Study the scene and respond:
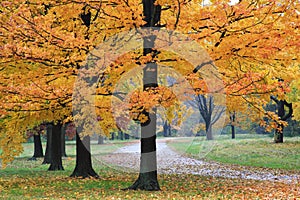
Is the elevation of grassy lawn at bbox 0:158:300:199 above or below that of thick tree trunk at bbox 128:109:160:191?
below

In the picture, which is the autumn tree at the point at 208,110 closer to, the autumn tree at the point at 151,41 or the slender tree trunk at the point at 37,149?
the slender tree trunk at the point at 37,149

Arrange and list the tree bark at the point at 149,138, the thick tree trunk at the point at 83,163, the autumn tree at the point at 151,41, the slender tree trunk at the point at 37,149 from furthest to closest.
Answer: the slender tree trunk at the point at 37,149 → the thick tree trunk at the point at 83,163 → the tree bark at the point at 149,138 → the autumn tree at the point at 151,41

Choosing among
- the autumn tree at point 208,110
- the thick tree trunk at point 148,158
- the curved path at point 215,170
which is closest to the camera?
the thick tree trunk at point 148,158

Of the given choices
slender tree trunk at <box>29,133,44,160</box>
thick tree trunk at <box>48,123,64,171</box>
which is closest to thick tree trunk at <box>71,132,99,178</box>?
thick tree trunk at <box>48,123,64,171</box>

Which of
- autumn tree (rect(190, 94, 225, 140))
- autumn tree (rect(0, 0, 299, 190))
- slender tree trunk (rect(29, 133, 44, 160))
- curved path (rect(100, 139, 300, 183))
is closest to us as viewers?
autumn tree (rect(0, 0, 299, 190))

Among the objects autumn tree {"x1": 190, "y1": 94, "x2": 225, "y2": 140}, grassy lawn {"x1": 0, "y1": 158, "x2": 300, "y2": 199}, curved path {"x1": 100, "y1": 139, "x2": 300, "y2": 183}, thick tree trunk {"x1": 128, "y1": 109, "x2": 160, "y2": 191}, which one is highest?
autumn tree {"x1": 190, "y1": 94, "x2": 225, "y2": 140}

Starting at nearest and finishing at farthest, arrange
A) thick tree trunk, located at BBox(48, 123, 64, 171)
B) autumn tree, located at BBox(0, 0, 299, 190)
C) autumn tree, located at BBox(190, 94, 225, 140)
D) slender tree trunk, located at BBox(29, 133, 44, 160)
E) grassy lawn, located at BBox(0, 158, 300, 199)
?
autumn tree, located at BBox(0, 0, 299, 190) → grassy lawn, located at BBox(0, 158, 300, 199) → thick tree trunk, located at BBox(48, 123, 64, 171) → slender tree trunk, located at BBox(29, 133, 44, 160) → autumn tree, located at BBox(190, 94, 225, 140)

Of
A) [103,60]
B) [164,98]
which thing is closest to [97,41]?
[103,60]

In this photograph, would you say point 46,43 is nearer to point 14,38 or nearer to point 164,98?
point 14,38

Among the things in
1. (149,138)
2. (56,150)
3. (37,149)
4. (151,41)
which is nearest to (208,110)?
(37,149)

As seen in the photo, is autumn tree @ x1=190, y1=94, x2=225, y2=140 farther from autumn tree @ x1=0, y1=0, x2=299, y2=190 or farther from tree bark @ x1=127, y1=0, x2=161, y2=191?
autumn tree @ x1=0, y1=0, x2=299, y2=190

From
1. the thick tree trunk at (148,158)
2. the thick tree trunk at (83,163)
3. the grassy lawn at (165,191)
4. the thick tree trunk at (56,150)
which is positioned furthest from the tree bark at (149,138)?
the thick tree trunk at (56,150)

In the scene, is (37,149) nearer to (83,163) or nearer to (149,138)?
(83,163)

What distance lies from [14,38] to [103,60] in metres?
2.44
